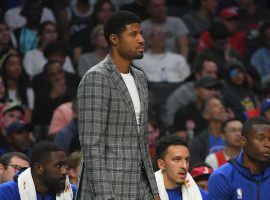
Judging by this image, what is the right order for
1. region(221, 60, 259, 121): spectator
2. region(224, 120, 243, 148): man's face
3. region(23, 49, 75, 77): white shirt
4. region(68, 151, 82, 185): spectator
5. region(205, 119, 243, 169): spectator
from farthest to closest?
region(23, 49, 75, 77): white shirt < region(221, 60, 259, 121): spectator < region(224, 120, 243, 148): man's face < region(205, 119, 243, 169): spectator < region(68, 151, 82, 185): spectator

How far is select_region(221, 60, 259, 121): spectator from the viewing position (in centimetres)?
1191

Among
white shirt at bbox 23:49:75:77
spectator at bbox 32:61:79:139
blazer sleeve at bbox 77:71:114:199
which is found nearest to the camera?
blazer sleeve at bbox 77:71:114:199

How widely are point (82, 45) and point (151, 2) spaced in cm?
119

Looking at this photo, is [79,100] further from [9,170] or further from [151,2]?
[151,2]

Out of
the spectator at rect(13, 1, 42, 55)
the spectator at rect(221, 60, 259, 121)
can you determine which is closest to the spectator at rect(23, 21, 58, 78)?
the spectator at rect(13, 1, 42, 55)

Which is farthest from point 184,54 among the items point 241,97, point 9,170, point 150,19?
point 9,170

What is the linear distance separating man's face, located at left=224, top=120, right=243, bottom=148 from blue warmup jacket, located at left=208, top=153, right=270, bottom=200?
9.87ft

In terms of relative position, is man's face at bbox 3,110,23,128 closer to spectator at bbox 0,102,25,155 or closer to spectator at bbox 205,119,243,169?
spectator at bbox 0,102,25,155

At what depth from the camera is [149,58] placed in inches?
503

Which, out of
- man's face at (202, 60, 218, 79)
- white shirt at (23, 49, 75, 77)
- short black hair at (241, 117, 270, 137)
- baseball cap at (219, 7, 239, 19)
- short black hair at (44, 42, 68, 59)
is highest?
baseball cap at (219, 7, 239, 19)

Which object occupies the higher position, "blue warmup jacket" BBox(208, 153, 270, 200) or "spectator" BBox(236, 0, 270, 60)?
"spectator" BBox(236, 0, 270, 60)

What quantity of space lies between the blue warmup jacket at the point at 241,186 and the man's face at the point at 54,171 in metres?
1.13

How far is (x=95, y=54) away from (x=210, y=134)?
2.65 meters

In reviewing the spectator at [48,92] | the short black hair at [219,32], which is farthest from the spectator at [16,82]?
the short black hair at [219,32]
